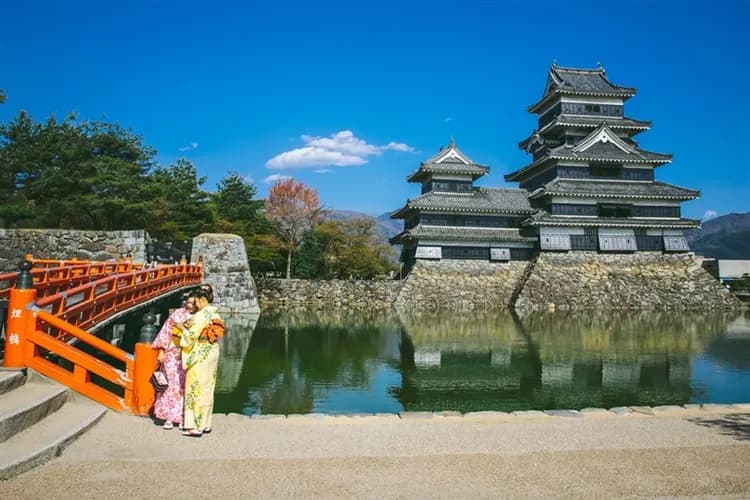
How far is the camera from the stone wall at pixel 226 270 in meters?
25.5

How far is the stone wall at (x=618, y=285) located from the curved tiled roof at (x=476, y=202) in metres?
3.80

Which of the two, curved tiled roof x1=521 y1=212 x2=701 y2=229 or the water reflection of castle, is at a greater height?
curved tiled roof x1=521 y1=212 x2=701 y2=229

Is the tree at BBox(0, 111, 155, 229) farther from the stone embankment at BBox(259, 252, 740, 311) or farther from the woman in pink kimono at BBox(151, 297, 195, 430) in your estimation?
the woman in pink kimono at BBox(151, 297, 195, 430)

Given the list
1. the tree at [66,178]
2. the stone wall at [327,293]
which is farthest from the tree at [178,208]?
the stone wall at [327,293]

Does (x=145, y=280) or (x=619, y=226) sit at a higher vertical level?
(x=619, y=226)

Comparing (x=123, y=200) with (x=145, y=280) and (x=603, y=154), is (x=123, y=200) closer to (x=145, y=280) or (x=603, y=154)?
(x=145, y=280)

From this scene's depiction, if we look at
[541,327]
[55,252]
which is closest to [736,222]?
[541,327]

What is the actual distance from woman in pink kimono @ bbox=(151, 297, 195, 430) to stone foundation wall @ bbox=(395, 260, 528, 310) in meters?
24.2

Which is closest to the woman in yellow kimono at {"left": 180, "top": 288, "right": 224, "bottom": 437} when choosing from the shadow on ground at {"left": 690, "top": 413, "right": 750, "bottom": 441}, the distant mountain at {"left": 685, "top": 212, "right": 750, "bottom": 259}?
the shadow on ground at {"left": 690, "top": 413, "right": 750, "bottom": 441}

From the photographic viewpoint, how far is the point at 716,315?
26.9m

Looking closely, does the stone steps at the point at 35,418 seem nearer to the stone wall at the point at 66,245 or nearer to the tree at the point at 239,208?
the stone wall at the point at 66,245

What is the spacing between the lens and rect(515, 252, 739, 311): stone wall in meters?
28.7

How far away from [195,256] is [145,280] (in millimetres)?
13930

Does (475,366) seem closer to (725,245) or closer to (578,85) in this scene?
(578,85)
